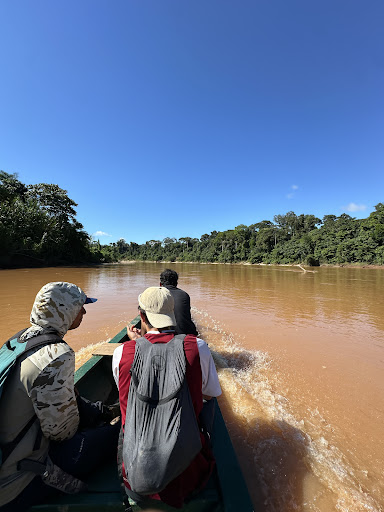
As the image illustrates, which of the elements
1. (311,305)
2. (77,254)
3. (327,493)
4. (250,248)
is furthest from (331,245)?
(327,493)

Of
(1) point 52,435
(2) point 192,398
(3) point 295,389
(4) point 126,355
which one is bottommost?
(3) point 295,389

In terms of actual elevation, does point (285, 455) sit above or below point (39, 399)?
below

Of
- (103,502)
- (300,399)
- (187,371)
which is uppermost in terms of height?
(187,371)

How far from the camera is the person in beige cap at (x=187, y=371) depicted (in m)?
1.08

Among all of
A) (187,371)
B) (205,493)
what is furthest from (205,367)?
(205,493)

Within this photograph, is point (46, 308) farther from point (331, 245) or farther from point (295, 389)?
point (331, 245)

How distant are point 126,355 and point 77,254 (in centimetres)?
4245

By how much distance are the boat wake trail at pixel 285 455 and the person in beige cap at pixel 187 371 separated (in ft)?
3.33

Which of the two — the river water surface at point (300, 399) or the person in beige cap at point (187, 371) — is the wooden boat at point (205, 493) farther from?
the river water surface at point (300, 399)

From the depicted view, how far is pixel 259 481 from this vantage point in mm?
1912

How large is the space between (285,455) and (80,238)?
138 feet

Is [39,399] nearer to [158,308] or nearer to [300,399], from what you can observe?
[158,308]

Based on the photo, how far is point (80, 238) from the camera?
3931 centimetres

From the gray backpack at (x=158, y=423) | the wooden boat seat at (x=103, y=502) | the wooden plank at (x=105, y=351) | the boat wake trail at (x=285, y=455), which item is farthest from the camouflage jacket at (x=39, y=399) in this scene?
the boat wake trail at (x=285, y=455)
